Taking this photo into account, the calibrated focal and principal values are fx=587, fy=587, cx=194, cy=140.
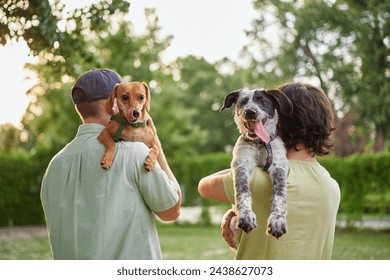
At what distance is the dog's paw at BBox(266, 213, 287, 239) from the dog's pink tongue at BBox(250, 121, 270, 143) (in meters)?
0.35

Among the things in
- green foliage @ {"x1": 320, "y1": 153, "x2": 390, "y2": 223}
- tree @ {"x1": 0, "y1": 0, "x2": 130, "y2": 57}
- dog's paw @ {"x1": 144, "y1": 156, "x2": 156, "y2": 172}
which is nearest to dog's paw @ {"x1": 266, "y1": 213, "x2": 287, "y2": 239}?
dog's paw @ {"x1": 144, "y1": 156, "x2": 156, "y2": 172}

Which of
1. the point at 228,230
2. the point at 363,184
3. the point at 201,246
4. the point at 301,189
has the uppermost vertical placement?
the point at 301,189

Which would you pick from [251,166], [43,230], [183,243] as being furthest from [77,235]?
[43,230]

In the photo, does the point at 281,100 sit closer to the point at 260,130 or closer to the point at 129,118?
the point at 260,130

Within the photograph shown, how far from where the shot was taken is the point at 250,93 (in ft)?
9.01

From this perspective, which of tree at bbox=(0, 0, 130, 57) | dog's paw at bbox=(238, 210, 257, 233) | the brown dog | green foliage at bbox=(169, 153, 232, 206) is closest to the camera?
dog's paw at bbox=(238, 210, 257, 233)

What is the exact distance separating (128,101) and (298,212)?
0.99 m

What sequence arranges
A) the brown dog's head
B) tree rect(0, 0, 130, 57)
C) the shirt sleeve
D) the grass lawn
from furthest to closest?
1. the grass lawn
2. tree rect(0, 0, 130, 57)
3. the brown dog's head
4. the shirt sleeve

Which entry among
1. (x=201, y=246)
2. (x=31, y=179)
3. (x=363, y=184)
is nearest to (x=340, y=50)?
(x=363, y=184)

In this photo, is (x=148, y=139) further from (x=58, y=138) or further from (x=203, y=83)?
(x=203, y=83)

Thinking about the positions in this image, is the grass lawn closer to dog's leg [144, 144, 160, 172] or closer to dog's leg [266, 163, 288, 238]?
dog's leg [266, 163, 288, 238]

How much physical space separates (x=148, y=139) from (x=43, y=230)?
1279cm

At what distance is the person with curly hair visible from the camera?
105 inches

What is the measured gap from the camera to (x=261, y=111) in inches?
105
